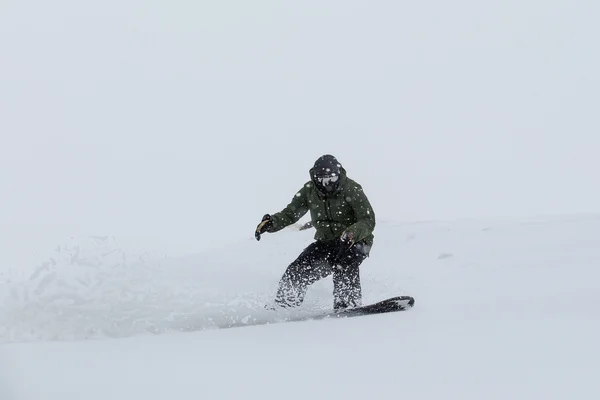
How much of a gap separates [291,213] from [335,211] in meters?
0.56

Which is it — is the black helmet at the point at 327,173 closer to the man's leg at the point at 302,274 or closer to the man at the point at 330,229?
the man at the point at 330,229

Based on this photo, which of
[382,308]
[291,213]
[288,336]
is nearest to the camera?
[288,336]

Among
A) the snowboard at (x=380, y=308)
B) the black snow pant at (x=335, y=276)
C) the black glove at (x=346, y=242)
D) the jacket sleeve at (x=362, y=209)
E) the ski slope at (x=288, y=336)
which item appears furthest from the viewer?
the black snow pant at (x=335, y=276)

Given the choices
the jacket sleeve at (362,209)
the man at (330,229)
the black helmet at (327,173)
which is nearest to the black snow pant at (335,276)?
the man at (330,229)

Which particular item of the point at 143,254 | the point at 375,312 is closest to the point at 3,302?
the point at 143,254

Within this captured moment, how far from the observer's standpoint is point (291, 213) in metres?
7.01

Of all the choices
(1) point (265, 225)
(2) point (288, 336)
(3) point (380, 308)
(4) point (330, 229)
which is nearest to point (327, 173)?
(4) point (330, 229)

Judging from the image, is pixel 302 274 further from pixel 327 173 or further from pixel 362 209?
pixel 327 173

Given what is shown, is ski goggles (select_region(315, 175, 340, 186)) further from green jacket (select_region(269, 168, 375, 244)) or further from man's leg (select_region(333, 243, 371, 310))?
man's leg (select_region(333, 243, 371, 310))

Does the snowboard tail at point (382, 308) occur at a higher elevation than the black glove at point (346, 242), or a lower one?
lower

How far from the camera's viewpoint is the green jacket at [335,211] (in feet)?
21.6

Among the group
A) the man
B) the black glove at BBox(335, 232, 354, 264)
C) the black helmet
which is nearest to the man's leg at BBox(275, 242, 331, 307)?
the man

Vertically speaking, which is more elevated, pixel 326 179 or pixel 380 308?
pixel 326 179

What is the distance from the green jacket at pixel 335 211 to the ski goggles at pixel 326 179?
9cm
